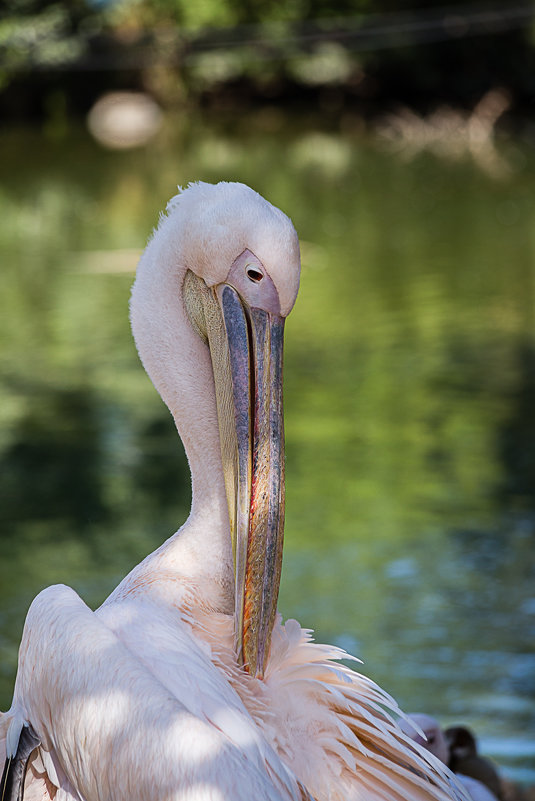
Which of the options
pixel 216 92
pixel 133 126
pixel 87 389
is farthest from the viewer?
pixel 216 92

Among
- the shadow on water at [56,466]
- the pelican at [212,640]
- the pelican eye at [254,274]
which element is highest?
the shadow on water at [56,466]

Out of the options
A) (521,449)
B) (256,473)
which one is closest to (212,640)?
(256,473)

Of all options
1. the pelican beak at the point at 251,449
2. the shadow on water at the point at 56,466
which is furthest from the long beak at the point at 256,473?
the shadow on water at the point at 56,466

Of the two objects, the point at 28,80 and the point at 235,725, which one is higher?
the point at 28,80

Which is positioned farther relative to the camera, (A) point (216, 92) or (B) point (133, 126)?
(A) point (216, 92)

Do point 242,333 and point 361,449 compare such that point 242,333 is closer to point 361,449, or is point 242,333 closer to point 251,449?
point 251,449

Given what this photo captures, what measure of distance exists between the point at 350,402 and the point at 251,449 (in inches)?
162

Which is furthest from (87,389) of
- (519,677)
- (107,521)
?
(519,677)

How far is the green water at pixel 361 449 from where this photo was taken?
375cm

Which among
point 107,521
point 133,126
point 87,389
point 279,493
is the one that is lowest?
point 279,493

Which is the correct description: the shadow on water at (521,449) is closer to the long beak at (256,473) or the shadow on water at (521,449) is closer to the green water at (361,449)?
the green water at (361,449)

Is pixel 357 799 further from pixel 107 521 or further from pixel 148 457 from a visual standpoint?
pixel 148 457

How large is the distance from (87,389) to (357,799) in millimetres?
4854

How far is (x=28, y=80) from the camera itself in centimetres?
2372
